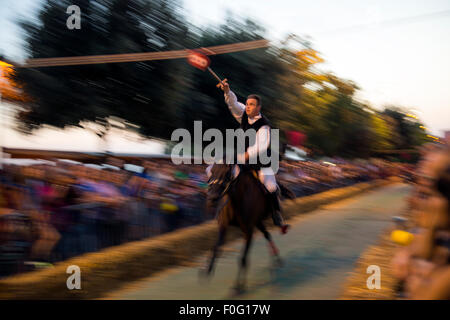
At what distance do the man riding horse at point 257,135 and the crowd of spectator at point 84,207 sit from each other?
1741 millimetres

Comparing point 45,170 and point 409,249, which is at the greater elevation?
point 45,170

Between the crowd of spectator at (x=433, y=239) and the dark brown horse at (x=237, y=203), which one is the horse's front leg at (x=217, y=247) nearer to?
the dark brown horse at (x=237, y=203)

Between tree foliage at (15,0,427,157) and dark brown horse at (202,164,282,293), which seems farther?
tree foliage at (15,0,427,157)

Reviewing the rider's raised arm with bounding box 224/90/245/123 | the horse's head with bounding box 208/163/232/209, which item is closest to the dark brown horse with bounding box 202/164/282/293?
the horse's head with bounding box 208/163/232/209

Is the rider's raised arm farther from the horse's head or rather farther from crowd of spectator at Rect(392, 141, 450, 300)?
crowd of spectator at Rect(392, 141, 450, 300)

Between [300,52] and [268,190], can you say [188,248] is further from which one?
[300,52]

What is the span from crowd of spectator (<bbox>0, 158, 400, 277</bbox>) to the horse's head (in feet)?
5.32

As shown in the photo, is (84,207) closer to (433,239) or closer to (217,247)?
(217,247)

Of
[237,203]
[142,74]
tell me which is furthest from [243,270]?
[142,74]

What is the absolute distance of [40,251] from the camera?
17.4 ft

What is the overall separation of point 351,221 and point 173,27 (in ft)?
23.8

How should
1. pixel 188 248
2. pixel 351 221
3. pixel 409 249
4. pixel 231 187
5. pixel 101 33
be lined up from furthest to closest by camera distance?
pixel 351 221 < pixel 101 33 < pixel 188 248 < pixel 231 187 < pixel 409 249

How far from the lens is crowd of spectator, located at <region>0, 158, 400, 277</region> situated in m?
5.10
